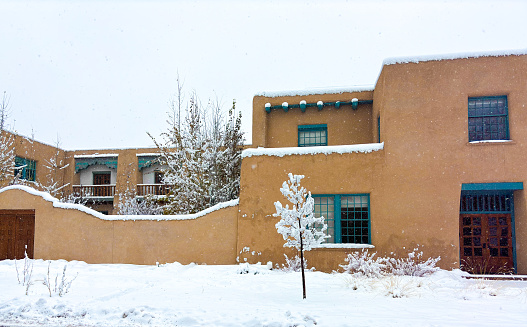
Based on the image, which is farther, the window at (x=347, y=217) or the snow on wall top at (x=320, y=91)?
the snow on wall top at (x=320, y=91)

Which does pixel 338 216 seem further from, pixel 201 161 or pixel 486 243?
pixel 201 161

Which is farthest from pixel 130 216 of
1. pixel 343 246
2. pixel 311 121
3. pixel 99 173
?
pixel 99 173

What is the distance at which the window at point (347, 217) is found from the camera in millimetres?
13070

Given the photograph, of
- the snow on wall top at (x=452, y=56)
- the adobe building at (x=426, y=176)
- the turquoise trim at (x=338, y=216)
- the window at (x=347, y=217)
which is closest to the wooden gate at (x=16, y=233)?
the adobe building at (x=426, y=176)

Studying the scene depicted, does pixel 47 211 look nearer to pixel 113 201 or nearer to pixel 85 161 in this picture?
pixel 113 201

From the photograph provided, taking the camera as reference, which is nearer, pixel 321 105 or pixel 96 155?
pixel 321 105

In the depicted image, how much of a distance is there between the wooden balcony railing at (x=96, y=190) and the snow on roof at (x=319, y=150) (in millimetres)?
18172

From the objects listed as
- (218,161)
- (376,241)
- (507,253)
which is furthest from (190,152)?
(507,253)

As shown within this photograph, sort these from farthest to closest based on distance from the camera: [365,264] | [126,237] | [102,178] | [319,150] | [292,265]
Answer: [102,178] < [126,237] < [319,150] < [292,265] < [365,264]

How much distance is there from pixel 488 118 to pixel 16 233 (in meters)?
18.1

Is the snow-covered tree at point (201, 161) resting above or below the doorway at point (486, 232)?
above

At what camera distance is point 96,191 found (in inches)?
1153

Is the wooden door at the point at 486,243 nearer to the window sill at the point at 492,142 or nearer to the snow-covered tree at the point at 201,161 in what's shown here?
the window sill at the point at 492,142

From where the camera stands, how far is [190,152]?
1770 centimetres
